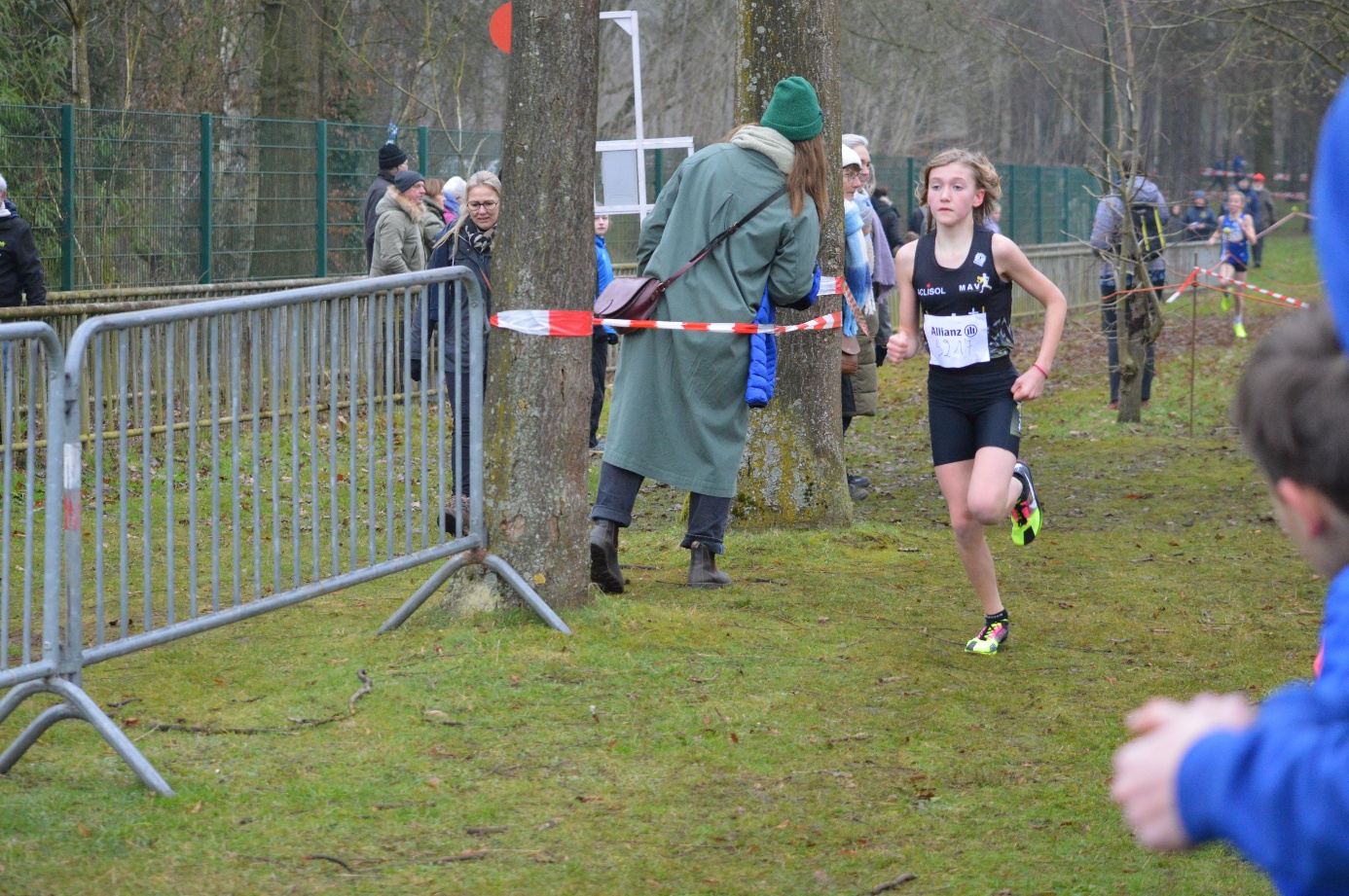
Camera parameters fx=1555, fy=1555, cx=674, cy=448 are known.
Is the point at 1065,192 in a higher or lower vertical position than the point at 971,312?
higher

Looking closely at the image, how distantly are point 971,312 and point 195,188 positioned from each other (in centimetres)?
968

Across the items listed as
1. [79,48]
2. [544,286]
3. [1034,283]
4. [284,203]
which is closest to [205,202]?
[284,203]

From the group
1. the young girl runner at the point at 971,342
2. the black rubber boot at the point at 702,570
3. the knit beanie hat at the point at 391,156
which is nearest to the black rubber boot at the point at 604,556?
the black rubber boot at the point at 702,570

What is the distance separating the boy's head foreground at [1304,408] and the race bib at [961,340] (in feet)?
14.5

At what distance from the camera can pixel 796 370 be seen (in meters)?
8.27

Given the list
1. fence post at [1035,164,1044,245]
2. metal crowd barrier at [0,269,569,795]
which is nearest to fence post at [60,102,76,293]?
metal crowd barrier at [0,269,569,795]

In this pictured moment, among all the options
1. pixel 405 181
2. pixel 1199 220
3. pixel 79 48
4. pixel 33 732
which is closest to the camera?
pixel 33 732

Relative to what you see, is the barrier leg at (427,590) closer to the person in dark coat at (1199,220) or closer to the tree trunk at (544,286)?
the tree trunk at (544,286)

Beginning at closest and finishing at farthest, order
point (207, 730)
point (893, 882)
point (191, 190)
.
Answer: point (893, 882) → point (207, 730) → point (191, 190)

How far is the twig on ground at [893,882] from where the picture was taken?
3741mm

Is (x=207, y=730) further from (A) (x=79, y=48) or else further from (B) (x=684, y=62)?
(B) (x=684, y=62)

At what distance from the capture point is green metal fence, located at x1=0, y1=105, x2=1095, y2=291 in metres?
12.1

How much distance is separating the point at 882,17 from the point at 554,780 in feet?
85.2

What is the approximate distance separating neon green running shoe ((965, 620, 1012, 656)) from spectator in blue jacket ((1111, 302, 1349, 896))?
4.65 meters
